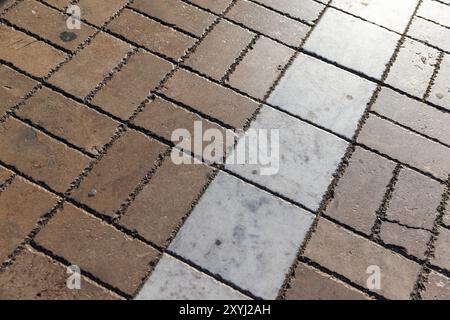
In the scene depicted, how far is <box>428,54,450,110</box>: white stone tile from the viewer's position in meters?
2.82

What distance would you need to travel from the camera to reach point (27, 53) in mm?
2680

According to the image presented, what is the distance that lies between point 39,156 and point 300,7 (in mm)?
1954

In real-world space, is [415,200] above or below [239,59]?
below

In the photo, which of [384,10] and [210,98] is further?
[384,10]

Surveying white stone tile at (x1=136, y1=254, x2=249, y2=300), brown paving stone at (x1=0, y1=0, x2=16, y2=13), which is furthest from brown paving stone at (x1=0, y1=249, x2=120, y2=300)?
brown paving stone at (x1=0, y1=0, x2=16, y2=13)

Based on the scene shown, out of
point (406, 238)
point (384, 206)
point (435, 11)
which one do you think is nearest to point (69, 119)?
point (384, 206)

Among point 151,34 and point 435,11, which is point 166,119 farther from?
point 435,11

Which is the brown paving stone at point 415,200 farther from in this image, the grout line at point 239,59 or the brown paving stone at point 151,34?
the brown paving stone at point 151,34

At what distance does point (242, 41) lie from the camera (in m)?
2.92

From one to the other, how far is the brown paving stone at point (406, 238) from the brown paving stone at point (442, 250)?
0.05m

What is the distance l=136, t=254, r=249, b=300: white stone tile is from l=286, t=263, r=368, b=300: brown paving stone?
0.77 ft

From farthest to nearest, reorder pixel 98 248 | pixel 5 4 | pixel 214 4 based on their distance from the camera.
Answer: pixel 214 4, pixel 5 4, pixel 98 248

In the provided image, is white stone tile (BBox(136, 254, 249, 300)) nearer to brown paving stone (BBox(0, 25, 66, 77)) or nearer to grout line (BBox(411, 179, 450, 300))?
grout line (BBox(411, 179, 450, 300))

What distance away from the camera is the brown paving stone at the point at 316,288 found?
2.03 meters
